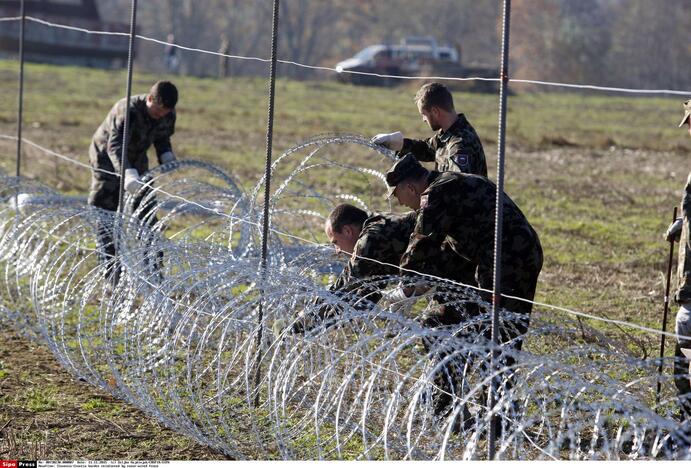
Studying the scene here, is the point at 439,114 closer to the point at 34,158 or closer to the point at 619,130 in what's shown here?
the point at 34,158

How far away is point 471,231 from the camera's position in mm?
5781

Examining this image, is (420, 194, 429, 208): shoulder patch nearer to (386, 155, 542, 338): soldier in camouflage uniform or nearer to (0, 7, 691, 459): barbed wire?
(386, 155, 542, 338): soldier in camouflage uniform

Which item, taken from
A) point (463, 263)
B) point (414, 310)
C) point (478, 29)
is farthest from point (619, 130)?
point (478, 29)

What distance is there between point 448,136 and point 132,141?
346cm

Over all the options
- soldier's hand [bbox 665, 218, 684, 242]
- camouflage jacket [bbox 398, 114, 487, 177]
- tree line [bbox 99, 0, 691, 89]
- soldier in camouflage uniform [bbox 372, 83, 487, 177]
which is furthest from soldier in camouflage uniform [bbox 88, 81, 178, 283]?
tree line [bbox 99, 0, 691, 89]

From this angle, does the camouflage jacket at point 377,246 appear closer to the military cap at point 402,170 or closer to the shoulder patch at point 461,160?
the military cap at point 402,170

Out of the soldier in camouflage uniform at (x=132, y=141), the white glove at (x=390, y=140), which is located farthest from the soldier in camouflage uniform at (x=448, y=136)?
the soldier in camouflage uniform at (x=132, y=141)

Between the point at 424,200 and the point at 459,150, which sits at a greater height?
the point at 459,150

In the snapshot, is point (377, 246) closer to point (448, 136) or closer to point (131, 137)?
point (448, 136)

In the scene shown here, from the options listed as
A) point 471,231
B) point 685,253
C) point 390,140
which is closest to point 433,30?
point 390,140

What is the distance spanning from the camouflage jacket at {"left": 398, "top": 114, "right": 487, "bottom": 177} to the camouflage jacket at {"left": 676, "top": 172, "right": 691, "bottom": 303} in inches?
57.3

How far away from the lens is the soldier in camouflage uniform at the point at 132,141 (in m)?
8.91

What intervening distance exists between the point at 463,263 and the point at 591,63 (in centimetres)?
4910

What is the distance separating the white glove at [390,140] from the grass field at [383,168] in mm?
1789
